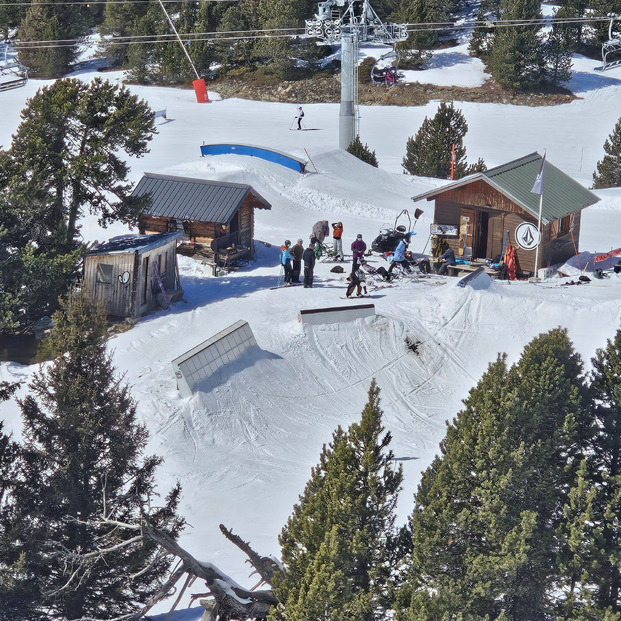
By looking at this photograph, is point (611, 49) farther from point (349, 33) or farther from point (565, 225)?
point (565, 225)

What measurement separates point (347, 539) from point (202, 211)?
59.6 feet

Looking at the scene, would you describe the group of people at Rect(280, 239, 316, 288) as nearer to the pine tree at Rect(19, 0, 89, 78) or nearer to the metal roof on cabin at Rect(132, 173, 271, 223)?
the metal roof on cabin at Rect(132, 173, 271, 223)

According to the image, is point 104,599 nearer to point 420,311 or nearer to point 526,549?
point 526,549

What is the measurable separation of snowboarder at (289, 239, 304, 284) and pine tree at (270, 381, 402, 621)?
593 inches

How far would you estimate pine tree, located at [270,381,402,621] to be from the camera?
11539 millimetres

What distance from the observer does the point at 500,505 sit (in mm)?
12000

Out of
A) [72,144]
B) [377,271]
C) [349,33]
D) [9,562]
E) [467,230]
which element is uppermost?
[349,33]

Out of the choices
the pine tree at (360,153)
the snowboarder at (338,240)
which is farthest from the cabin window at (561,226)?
the pine tree at (360,153)

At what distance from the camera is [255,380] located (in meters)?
21.9

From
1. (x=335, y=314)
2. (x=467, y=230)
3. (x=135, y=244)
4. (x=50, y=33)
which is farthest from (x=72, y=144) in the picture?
(x=50, y=33)

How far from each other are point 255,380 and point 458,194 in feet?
35.6

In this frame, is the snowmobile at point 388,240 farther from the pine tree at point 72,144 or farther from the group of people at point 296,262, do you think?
the pine tree at point 72,144

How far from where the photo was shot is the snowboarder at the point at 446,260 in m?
28.8

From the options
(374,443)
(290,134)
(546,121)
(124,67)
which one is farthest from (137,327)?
(124,67)
